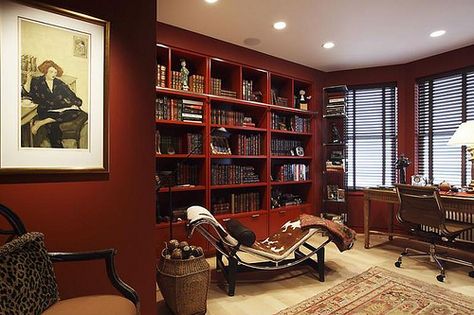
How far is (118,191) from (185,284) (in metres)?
0.81

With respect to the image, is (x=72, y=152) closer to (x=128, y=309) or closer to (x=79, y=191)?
(x=79, y=191)

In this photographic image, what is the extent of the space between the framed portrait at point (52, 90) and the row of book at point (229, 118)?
186 cm

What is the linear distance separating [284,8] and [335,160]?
258 cm

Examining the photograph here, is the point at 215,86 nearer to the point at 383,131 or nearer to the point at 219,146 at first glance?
the point at 219,146

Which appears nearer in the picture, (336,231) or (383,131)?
(336,231)

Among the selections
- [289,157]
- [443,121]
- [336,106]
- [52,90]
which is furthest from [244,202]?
[443,121]

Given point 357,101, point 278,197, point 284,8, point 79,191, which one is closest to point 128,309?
point 79,191

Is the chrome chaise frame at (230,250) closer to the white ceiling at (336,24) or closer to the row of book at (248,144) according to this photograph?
the row of book at (248,144)

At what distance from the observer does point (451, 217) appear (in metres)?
3.83

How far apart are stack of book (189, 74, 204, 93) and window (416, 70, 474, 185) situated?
128 inches

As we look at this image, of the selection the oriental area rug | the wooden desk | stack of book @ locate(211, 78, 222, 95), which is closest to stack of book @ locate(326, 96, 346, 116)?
the wooden desk

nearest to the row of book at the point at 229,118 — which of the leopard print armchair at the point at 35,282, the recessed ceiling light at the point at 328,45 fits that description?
the recessed ceiling light at the point at 328,45

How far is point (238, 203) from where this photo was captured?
3.86 metres

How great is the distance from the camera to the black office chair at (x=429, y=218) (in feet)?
9.63
